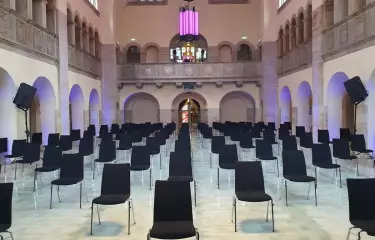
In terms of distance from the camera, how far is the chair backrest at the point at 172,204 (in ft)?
14.4

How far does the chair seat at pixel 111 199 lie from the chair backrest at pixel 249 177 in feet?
5.53

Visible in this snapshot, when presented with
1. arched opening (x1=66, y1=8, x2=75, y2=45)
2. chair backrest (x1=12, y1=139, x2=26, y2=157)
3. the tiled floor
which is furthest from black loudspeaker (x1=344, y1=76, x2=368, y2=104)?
arched opening (x1=66, y1=8, x2=75, y2=45)

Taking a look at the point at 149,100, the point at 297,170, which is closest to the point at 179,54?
the point at 149,100

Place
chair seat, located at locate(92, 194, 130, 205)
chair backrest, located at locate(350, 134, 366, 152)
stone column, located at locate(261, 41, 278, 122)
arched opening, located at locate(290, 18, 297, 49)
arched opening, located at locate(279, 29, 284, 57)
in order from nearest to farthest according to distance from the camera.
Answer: chair seat, located at locate(92, 194, 130, 205) → chair backrest, located at locate(350, 134, 366, 152) → arched opening, located at locate(290, 18, 297, 49) → arched opening, located at locate(279, 29, 284, 57) → stone column, located at locate(261, 41, 278, 122)

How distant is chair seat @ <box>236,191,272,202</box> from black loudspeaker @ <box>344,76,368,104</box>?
785cm

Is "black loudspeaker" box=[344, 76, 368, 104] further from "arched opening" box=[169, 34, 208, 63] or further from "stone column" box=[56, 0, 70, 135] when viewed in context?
"arched opening" box=[169, 34, 208, 63]

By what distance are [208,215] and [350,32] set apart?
9.79 metres

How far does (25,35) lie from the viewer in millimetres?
12922

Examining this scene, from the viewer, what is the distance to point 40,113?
15.8 metres

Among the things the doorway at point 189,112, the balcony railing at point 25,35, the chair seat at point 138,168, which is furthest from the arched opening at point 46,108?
the doorway at point 189,112

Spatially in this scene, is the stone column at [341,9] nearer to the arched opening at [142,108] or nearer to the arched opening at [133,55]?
the arched opening at [142,108]

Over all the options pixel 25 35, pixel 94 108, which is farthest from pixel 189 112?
pixel 25 35

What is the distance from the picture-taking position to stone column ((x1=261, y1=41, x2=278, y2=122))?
24.4 meters

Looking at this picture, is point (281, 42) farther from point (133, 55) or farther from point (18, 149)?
point (18, 149)
